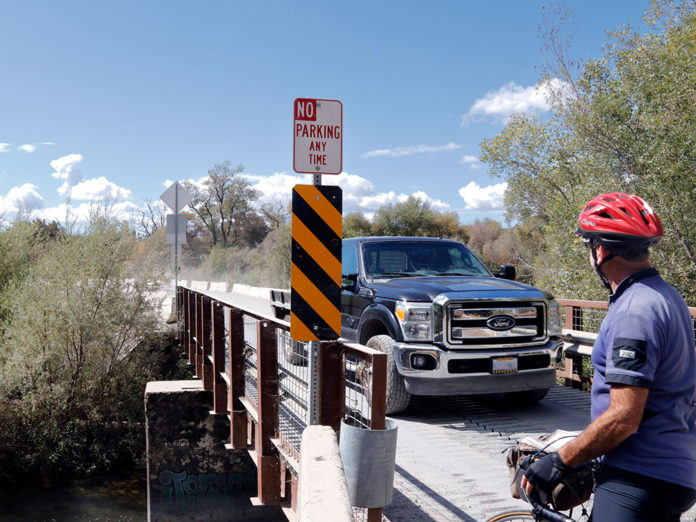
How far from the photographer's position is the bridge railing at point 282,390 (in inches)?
170

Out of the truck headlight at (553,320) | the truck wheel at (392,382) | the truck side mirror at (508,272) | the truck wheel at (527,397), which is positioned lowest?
the truck wheel at (527,397)

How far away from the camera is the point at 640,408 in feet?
6.86

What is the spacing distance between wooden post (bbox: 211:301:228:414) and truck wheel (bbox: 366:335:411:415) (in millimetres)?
2300

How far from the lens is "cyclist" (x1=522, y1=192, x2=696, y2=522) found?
210cm

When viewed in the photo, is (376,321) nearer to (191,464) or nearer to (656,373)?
(191,464)

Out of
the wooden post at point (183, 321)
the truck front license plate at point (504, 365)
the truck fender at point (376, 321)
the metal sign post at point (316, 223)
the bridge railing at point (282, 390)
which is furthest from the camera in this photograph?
the wooden post at point (183, 321)

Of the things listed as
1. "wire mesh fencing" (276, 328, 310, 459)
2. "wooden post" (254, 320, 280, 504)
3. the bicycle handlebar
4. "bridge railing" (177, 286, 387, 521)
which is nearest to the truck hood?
"bridge railing" (177, 286, 387, 521)

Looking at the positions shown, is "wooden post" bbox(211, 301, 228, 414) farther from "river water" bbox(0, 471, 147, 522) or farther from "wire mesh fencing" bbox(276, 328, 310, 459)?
"river water" bbox(0, 471, 147, 522)

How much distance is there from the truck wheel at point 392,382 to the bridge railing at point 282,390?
0.64 meters

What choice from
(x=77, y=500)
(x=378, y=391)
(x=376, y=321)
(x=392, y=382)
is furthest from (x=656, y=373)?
(x=77, y=500)

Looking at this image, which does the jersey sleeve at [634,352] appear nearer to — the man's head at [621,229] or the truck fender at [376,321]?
the man's head at [621,229]

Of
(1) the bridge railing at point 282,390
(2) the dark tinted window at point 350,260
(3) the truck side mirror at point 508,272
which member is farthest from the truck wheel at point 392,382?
(3) the truck side mirror at point 508,272

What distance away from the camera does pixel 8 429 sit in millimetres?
14242

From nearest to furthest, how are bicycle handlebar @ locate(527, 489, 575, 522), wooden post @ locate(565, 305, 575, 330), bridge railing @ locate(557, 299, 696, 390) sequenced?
1. bicycle handlebar @ locate(527, 489, 575, 522)
2. bridge railing @ locate(557, 299, 696, 390)
3. wooden post @ locate(565, 305, 575, 330)
